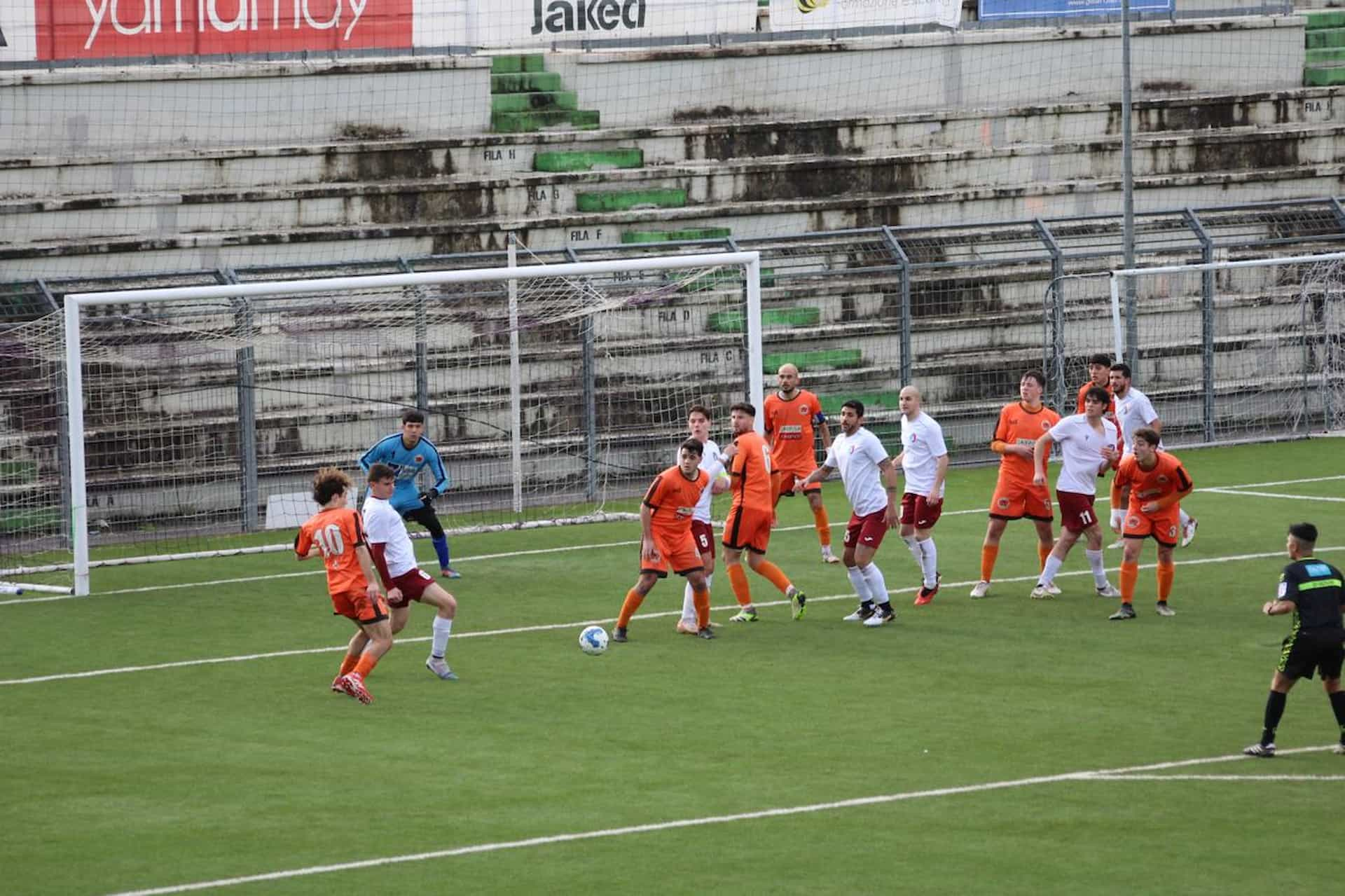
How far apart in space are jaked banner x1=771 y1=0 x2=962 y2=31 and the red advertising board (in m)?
6.46

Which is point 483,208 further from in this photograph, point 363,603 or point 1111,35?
point 363,603

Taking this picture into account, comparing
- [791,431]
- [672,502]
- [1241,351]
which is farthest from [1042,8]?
[672,502]

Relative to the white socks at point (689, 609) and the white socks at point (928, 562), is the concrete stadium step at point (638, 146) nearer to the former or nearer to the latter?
the white socks at point (928, 562)

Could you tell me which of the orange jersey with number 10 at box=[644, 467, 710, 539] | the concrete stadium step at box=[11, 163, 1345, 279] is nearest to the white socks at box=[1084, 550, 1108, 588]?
the orange jersey with number 10 at box=[644, 467, 710, 539]

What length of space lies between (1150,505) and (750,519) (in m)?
3.27

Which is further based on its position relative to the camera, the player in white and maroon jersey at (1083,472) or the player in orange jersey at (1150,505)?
the player in white and maroon jersey at (1083,472)

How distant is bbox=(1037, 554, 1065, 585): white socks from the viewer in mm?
16484

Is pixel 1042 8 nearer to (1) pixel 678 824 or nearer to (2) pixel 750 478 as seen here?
(2) pixel 750 478

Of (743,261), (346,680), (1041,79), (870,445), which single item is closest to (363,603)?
(346,680)

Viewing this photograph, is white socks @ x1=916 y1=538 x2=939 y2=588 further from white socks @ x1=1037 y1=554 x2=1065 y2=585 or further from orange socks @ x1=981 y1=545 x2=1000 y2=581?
white socks @ x1=1037 y1=554 x2=1065 y2=585

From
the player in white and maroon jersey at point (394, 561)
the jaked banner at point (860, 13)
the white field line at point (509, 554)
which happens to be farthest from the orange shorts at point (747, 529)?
the jaked banner at point (860, 13)

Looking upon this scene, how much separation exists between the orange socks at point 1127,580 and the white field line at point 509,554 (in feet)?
19.2

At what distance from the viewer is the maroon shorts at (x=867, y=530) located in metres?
15.4

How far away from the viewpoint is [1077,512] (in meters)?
16.3
